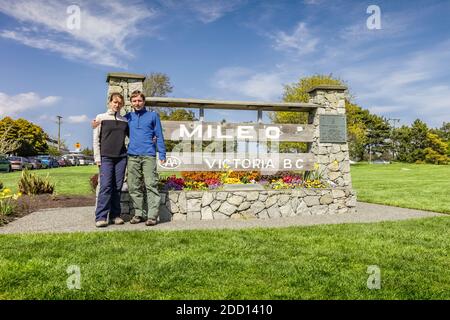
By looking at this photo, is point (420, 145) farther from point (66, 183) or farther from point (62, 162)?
point (66, 183)

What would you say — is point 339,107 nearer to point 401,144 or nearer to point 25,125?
point 25,125

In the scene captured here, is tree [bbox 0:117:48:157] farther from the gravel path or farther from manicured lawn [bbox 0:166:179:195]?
the gravel path

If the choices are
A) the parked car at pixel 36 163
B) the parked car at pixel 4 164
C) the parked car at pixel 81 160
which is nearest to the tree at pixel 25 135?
the parked car at pixel 81 160

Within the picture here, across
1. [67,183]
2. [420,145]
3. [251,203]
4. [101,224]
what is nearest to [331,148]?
[251,203]

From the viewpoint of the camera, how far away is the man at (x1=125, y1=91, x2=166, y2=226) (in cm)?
692

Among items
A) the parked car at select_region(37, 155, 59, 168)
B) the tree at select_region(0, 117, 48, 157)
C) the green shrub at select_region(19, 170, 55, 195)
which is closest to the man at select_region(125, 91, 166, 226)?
the green shrub at select_region(19, 170, 55, 195)

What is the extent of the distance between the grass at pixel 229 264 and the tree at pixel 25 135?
2062 inches

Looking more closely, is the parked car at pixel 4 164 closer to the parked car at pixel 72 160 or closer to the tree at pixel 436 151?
the parked car at pixel 72 160

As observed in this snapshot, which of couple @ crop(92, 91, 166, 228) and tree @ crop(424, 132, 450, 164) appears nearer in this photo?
couple @ crop(92, 91, 166, 228)

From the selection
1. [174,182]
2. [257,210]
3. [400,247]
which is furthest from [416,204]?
[174,182]

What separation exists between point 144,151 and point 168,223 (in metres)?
1.44

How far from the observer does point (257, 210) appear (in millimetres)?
8164

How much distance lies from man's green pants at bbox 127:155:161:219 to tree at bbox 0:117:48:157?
50.6m
